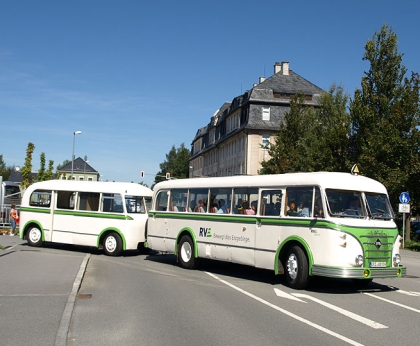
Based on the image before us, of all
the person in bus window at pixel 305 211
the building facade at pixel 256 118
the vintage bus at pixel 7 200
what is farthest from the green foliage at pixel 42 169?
the person in bus window at pixel 305 211

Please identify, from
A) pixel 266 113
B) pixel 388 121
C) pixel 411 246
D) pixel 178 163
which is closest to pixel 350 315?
pixel 411 246

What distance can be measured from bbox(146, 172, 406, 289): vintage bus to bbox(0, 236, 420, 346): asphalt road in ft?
1.86

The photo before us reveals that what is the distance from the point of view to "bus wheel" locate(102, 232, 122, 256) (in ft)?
63.5

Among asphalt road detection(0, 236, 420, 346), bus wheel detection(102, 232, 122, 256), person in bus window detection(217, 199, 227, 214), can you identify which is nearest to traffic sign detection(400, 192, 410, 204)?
asphalt road detection(0, 236, 420, 346)

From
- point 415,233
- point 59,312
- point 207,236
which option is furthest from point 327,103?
point 59,312

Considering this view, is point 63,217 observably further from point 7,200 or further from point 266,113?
point 266,113

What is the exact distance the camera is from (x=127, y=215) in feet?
63.2

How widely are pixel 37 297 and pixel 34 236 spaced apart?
1251 cm

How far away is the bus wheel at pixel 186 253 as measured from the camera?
52.9 feet

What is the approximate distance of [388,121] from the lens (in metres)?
32.4

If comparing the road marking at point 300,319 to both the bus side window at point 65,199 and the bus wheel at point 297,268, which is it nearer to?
the bus wheel at point 297,268

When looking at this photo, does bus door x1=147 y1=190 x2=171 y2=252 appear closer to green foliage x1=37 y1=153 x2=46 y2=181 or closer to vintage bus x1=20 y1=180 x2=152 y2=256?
vintage bus x1=20 y1=180 x2=152 y2=256

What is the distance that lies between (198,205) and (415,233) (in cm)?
2771

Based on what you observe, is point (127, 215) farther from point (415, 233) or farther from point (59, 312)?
point (415, 233)
